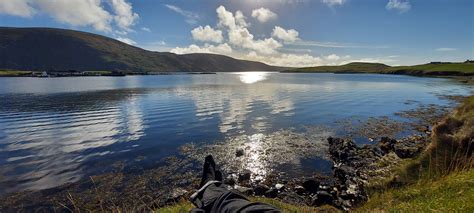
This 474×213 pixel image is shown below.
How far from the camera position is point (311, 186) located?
1698 centimetres

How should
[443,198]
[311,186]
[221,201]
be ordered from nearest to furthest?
[221,201]
[443,198]
[311,186]

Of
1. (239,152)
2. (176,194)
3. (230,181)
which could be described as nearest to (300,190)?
(230,181)

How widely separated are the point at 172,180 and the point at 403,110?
44946 millimetres

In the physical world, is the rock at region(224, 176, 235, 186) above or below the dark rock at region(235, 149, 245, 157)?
below

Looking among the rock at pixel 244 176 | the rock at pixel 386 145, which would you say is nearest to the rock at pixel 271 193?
the rock at pixel 244 176

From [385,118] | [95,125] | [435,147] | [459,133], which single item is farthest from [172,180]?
[385,118]

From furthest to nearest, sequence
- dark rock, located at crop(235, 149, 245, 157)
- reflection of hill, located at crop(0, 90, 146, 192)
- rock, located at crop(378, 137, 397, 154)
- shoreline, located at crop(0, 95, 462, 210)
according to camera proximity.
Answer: rock, located at crop(378, 137, 397, 154) → dark rock, located at crop(235, 149, 245, 157) → reflection of hill, located at crop(0, 90, 146, 192) → shoreline, located at crop(0, 95, 462, 210)

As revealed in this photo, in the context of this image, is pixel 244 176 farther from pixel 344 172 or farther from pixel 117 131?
pixel 117 131

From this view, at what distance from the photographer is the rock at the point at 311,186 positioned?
55.1 feet

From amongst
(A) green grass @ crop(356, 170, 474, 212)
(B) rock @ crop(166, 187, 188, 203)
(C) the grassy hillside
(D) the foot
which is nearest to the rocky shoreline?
(C) the grassy hillside

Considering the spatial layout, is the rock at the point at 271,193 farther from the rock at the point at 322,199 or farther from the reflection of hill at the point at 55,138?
the reflection of hill at the point at 55,138

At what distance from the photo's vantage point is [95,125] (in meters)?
36.2

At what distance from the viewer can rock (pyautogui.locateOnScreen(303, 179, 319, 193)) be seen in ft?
55.1

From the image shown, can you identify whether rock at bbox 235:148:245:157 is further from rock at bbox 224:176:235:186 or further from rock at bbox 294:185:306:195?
rock at bbox 294:185:306:195
